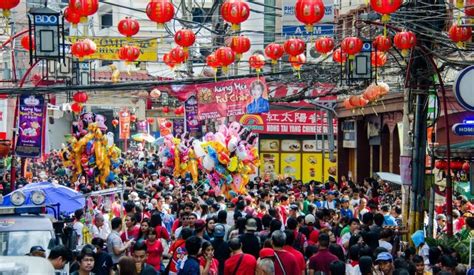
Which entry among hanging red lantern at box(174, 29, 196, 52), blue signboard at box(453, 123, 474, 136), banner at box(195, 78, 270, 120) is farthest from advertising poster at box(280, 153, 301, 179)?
blue signboard at box(453, 123, 474, 136)

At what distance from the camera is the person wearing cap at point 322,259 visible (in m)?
14.0

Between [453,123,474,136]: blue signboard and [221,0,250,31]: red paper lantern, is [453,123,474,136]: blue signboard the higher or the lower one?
the lower one

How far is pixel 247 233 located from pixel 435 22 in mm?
7164

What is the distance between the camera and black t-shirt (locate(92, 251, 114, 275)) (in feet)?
46.2

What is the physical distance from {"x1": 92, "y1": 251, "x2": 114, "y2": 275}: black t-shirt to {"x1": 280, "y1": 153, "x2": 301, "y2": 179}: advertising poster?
30.8 metres

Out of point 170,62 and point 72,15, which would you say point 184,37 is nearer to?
point 72,15

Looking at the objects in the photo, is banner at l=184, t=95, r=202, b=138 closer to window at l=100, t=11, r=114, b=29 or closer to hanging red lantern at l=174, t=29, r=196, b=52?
hanging red lantern at l=174, t=29, r=196, b=52

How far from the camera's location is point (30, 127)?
30875 mm

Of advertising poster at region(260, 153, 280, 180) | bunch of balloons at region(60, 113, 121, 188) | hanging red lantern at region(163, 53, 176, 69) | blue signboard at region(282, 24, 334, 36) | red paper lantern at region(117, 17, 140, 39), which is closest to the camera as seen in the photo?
red paper lantern at region(117, 17, 140, 39)

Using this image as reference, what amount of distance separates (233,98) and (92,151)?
622 centimetres

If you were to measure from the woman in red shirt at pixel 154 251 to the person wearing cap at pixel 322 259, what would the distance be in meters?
2.52

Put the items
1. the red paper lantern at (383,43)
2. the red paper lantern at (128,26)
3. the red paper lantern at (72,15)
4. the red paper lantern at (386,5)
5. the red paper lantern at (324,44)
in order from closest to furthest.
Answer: the red paper lantern at (386,5), the red paper lantern at (72,15), the red paper lantern at (383,43), the red paper lantern at (128,26), the red paper lantern at (324,44)

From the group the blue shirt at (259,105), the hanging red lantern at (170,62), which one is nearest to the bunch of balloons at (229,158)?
the blue shirt at (259,105)

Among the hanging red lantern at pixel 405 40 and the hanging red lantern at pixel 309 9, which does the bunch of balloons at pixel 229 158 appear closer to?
the hanging red lantern at pixel 405 40
